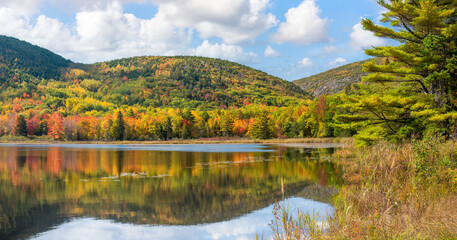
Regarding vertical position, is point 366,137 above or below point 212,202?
above

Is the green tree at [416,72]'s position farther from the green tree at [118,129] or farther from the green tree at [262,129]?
the green tree at [118,129]

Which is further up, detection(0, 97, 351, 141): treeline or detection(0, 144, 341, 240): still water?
detection(0, 97, 351, 141): treeline

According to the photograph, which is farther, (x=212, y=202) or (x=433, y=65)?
(x=433, y=65)

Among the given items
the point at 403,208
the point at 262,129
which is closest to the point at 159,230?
the point at 403,208

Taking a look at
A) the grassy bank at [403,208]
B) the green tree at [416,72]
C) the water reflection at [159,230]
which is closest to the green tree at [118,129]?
the green tree at [416,72]

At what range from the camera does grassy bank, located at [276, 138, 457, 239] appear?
6.56 meters

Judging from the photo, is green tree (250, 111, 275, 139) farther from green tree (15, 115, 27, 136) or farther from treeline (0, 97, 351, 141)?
A: green tree (15, 115, 27, 136)

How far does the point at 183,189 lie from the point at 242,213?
510cm

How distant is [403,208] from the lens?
8672mm

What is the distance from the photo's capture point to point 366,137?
20828mm

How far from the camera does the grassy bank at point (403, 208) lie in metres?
6.56

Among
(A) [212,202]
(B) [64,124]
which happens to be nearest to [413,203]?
(A) [212,202]

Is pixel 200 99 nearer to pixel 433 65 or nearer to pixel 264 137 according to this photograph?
pixel 264 137

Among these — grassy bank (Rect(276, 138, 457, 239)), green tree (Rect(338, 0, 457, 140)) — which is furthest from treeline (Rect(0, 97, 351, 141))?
grassy bank (Rect(276, 138, 457, 239))
